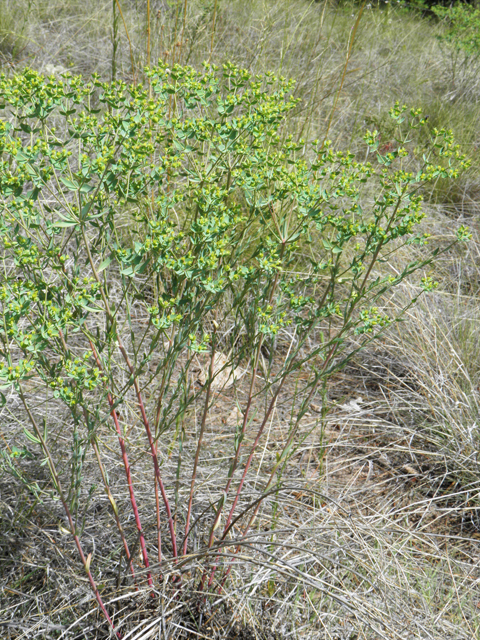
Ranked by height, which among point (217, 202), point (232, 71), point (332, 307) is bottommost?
point (332, 307)

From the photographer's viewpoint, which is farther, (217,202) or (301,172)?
(301,172)

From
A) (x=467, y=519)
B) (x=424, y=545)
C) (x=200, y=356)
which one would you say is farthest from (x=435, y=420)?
(x=200, y=356)

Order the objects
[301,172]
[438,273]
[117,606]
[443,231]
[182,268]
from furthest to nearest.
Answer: [443,231], [438,273], [117,606], [301,172], [182,268]

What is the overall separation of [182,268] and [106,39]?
4079mm

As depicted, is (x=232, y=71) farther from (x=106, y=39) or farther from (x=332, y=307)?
(x=106, y=39)

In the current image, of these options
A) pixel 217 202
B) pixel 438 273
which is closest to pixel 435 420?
pixel 438 273

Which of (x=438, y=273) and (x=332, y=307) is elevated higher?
(x=332, y=307)

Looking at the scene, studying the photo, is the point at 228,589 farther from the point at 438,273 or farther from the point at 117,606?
the point at 438,273

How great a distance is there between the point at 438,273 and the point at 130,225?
5.61 ft

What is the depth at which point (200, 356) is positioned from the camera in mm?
2506

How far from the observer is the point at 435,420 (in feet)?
7.25

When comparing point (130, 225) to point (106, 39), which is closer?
point (130, 225)

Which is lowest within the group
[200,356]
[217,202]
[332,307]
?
[200,356]

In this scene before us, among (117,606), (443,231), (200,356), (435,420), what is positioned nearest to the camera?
(117,606)
